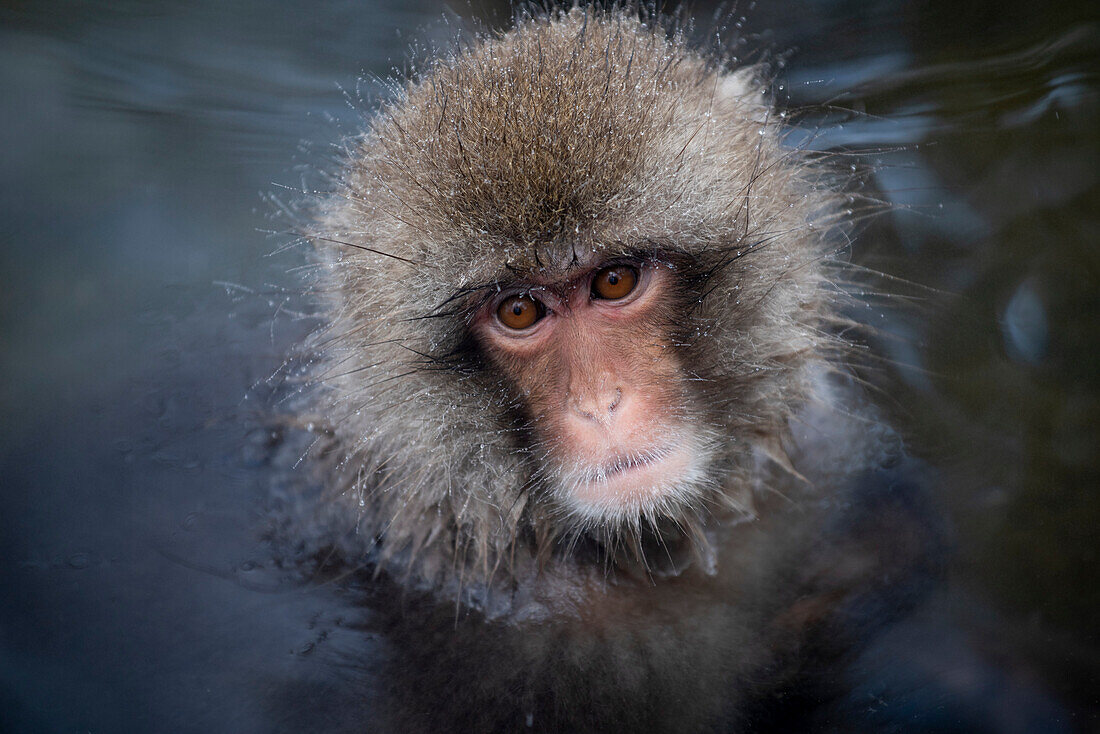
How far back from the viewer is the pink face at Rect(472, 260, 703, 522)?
5.90 ft

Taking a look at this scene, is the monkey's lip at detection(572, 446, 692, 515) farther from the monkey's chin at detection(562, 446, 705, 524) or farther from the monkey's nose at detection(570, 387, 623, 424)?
the monkey's nose at detection(570, 387, 623, 424)

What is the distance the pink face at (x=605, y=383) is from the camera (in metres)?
1.80

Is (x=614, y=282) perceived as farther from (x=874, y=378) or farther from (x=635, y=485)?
(x=874, y=378)

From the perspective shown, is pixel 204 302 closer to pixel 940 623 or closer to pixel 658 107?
pixel 658 107

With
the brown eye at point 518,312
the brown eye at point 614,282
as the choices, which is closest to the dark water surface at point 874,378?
the brown eye at point 518,312

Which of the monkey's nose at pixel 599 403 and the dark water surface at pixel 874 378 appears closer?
the monkey's nose at pixel 599 403

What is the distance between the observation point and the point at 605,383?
1.79 meters

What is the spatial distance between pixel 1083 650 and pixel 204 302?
288 cm

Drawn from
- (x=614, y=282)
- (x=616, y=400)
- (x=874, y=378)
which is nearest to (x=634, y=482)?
(x=616, y=400)

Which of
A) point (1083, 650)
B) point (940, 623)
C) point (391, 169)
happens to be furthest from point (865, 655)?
point (391, 169)

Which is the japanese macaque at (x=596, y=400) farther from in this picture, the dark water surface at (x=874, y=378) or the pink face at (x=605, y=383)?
the dark water surface at (x=874, y=378)

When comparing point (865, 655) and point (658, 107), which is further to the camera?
point (865, 655)

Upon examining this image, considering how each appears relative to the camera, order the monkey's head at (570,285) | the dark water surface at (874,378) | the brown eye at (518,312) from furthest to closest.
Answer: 1. the dark water surface at (874,378)
2. the brown eye at (518,312)
3. the monkey's head at (570,285)

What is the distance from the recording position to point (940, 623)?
2123mm
